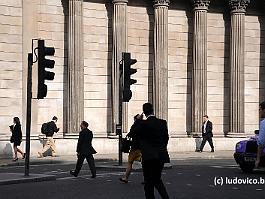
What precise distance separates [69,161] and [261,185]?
11458 mm

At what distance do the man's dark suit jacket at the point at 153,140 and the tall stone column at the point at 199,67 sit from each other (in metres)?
21.3

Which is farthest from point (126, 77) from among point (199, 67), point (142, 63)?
point (199, 67)

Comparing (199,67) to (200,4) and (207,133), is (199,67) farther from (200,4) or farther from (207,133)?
(207,133)

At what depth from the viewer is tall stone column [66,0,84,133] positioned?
97.9ft

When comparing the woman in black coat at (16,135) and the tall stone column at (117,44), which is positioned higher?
the tall stone column at (117,44)

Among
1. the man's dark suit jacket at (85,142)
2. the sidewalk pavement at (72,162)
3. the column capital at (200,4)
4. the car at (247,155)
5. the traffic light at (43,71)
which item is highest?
the column capital at (200,4)

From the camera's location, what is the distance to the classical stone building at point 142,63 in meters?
29.0

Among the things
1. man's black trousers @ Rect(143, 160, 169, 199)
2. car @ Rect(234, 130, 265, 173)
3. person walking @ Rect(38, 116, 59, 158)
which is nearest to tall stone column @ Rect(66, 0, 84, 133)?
person walking @ Rect(38, 116, 59, 158)

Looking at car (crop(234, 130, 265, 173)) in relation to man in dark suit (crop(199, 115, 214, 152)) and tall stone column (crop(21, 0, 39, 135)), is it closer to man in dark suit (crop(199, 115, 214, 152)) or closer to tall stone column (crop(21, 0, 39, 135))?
man in dark suit (crop(199, 115, 214, 152))

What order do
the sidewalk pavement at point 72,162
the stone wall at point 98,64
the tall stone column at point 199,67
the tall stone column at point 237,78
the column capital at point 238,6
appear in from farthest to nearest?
the column capital at point 238,6 < the tall stone column at point 237,78 < the tall stone column at point 199,67 < the stone wall at point 98,64 < the sidewalk pavement at point 72,162

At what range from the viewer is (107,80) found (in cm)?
3200

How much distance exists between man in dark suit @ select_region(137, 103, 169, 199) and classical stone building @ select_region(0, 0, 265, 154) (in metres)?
17.4

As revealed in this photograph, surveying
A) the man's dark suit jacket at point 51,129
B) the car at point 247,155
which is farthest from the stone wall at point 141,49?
the car at point 247,155

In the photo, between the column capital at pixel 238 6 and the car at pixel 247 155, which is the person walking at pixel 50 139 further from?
the column capital at pixel 238 6
